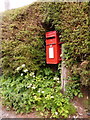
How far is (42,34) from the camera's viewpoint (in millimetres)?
2561

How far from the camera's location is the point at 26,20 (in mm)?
2771

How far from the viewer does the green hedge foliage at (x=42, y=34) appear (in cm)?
183

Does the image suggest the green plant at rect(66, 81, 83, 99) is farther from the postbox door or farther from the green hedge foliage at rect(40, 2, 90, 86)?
the postbox door

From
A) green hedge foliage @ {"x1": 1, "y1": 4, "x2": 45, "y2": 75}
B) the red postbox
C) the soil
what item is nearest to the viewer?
the soil

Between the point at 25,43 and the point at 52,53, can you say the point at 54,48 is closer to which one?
the point at 52,53

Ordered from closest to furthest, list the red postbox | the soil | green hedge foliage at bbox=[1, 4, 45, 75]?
the soil, the red postbox, green hedge foliage at bbox=[1, 4, 45, 75]

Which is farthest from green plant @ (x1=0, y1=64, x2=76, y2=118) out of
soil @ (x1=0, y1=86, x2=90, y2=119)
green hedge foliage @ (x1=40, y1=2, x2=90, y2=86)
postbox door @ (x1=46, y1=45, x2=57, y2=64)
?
green hedge foliage @ (x1=40, y1=2, x2=90, y2=86)

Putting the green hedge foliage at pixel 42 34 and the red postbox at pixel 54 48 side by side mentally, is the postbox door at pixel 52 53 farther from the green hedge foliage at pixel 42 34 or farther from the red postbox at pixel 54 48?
the green hedge foliage at pixel 42 34

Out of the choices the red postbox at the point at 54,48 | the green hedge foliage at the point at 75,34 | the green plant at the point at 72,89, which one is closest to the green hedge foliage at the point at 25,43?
the red postbox at the point at 54,48

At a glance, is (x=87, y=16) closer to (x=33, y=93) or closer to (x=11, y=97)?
(x=33, y=93)

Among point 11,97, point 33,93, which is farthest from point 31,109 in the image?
point 11,97

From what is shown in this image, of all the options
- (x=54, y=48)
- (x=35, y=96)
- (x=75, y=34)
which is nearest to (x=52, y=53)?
(x=54, y=48)

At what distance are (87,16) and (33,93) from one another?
191cm

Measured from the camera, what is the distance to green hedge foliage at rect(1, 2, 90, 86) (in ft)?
6.02
